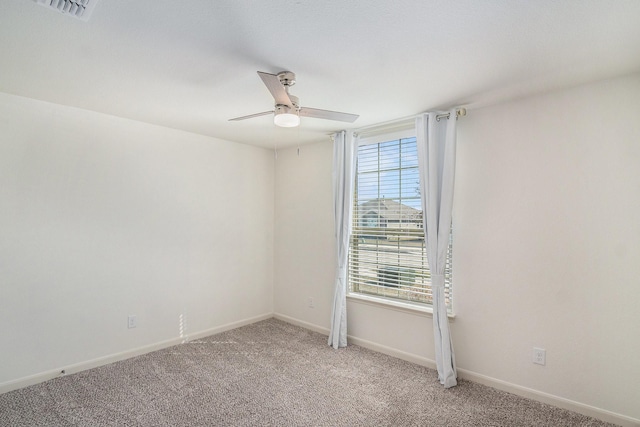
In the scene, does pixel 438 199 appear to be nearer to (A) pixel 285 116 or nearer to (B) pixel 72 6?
(A) pixel 285 116

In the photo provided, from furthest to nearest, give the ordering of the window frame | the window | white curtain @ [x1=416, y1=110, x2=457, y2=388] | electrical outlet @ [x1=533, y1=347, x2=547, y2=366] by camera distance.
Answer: the window < the window frame < white curtain @ [x1=416, y1=110, x2=457, y2=388] < electrical outlet @ [x1=533, y1=347, x2=547, y2=366]

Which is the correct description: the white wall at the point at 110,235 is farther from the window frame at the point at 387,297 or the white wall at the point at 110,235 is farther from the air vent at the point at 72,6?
the air vent at the point at 72,6

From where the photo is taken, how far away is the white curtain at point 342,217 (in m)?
3.64

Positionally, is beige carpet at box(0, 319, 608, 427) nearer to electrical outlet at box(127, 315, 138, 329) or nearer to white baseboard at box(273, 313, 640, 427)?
white baseboard at box(273, 313, 640, 427)

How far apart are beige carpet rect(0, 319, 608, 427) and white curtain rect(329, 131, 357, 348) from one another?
1.00 ft

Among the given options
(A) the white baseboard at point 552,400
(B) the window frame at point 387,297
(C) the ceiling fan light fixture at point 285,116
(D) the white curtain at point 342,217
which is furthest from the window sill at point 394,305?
(C) the ceiling fan light fixture at point 285,116

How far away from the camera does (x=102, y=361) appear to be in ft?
10.3

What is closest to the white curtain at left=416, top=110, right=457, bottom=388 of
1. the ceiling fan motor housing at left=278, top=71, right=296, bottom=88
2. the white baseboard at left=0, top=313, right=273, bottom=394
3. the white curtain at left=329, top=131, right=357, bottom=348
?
the white curtain at left=329, top=131, right=357, bottom=348

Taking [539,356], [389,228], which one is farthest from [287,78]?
[539,356]

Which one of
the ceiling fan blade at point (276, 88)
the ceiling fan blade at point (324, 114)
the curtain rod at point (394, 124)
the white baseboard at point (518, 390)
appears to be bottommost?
the white baseboard at point (518, 390)

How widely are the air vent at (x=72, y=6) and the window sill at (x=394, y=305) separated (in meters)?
3.24

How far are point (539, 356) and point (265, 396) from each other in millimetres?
2190

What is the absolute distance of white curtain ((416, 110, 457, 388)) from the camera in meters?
2.87

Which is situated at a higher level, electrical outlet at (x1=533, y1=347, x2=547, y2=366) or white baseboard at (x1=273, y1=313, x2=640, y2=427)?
electrical outlet at (x1=533, y1=347, x2=547, y2=366)
